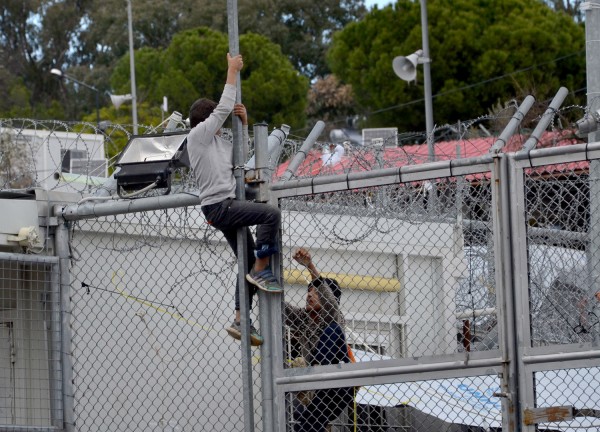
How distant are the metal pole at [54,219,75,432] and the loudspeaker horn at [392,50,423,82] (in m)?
11.9

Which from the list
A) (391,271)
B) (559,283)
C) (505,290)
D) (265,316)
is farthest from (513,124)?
(391,271)

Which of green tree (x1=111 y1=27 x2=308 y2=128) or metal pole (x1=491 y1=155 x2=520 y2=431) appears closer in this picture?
metal pole (x1=491 y1=155 x2=520 y2=431)

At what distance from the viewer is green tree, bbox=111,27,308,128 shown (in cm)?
3866

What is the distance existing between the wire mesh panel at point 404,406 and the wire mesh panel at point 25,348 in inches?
62.6

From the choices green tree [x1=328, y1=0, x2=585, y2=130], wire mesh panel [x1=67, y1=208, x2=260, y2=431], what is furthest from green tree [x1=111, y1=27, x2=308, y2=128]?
wire mesh panel [x1=67, y1=208, x2=260, y2=431]

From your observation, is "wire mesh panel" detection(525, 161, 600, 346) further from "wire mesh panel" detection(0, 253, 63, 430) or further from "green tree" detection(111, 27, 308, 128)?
"green tree" detection(111, 27, 308, 128)

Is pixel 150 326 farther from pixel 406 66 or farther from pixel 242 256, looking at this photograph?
pixel 406 66

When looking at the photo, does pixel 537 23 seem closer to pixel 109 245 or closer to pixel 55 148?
pixel 55 148

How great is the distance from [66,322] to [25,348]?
1.75 ft

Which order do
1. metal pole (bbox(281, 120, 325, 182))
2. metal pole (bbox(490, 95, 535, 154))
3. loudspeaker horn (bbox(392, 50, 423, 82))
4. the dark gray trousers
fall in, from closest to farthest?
the dark gray trousers → metal pole (bbox(490, 95, 535, 154)) → metal pole (bbox(281, 120, 325, 182)) → loudspeaker horn (bbox(392, 50, 423, 82))

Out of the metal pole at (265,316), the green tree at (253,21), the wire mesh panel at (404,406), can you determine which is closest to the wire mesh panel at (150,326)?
the wire mesh panel at (404,406)

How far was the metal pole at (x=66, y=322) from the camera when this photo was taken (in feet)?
20.2

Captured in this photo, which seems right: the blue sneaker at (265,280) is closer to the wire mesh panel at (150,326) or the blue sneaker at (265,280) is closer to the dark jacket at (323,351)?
the dark jacket at (323,351)

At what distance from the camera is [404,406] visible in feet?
21.6
